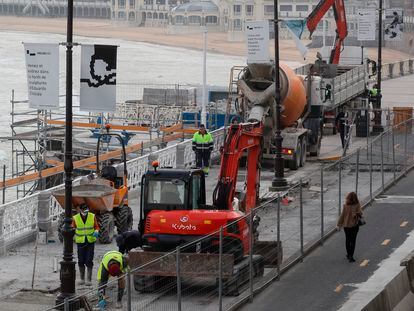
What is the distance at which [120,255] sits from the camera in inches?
811

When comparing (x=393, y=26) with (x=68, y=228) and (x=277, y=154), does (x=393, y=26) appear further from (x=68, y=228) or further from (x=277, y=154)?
A: (x=68, y=228)

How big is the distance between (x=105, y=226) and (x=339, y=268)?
5211 millimetres

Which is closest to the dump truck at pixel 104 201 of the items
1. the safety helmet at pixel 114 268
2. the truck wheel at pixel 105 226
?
the truck wheel at pixel 105 226

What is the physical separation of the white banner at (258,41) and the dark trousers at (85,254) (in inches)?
542

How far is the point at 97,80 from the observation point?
24.9m

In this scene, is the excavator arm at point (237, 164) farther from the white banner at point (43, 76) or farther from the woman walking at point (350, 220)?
the white banner at point (43, 76)

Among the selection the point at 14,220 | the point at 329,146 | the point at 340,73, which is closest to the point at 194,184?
the point at 14,220

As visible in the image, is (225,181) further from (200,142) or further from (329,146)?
(329,146)

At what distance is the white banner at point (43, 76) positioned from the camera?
27062 millimetres

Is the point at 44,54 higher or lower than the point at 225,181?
higher

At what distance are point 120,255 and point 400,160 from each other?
15.1 meters

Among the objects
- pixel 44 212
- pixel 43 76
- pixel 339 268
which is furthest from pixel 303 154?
pixel 339 268

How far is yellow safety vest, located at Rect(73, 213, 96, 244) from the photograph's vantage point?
2319cm

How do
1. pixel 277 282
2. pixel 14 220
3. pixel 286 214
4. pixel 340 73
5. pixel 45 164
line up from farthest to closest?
pixel 340 73, pixel 45 164, pixel 14 220, pixel 286 214, pixel 277 282
